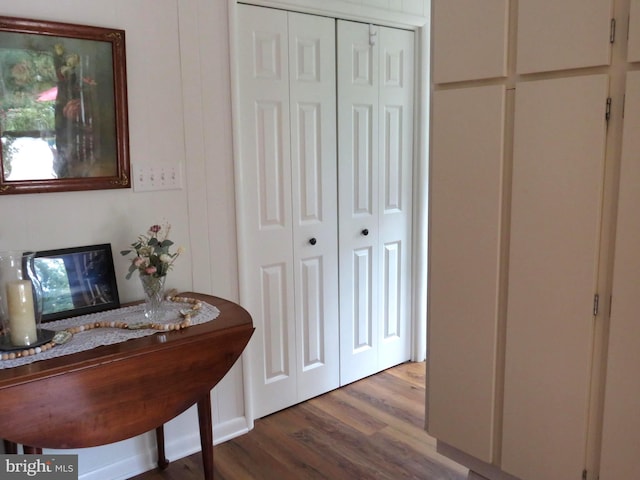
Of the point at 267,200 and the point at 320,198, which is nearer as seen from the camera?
the point at 267,200

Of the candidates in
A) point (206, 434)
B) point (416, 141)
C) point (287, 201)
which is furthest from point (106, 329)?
point (416, 141)

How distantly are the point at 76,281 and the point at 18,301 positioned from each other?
0.41 meters

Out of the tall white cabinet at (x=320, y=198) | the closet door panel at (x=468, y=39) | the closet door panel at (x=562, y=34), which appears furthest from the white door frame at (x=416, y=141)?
the closet door panel at (x=562, y=34)

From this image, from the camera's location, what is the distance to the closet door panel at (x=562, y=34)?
169cm

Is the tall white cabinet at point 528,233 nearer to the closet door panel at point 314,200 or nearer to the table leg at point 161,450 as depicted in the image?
the closet door panel at point 314,200

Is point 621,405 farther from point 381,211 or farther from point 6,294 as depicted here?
point 6,294


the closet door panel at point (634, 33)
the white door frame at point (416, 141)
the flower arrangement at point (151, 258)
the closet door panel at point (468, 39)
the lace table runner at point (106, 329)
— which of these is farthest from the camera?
the white door frame at point (416, 141)

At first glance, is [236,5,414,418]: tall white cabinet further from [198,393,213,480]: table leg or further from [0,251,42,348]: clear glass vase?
[0,251,42,348]: clear glass vase

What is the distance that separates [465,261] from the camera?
7.04 feet

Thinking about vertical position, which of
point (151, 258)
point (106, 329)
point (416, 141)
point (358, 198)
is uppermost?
point (416, 141)

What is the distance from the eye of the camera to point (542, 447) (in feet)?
6.49

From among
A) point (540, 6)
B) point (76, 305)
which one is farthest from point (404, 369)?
point (540, 6)

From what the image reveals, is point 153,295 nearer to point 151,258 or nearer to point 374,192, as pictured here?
point 151,258

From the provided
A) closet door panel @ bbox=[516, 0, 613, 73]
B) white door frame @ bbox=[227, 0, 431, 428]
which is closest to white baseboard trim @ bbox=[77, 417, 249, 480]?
white door frame @ bbox=[227, 0, 431, 428]
